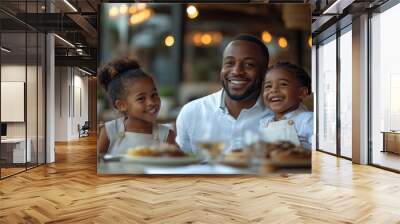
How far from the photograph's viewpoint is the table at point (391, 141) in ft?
20.6

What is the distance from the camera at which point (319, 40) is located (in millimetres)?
9492

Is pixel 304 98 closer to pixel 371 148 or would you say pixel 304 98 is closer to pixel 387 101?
pixel 387 101

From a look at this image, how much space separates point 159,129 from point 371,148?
240 inches

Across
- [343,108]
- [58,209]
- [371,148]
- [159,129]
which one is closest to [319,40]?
[343,108]

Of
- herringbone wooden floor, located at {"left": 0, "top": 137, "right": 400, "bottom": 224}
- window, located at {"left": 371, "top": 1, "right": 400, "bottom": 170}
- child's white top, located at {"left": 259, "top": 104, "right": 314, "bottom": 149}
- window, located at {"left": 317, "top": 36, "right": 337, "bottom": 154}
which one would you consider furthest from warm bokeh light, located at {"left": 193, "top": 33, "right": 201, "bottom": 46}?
window, located at {"left": 317, "top": 36, "right": 337, "bottom": 154}

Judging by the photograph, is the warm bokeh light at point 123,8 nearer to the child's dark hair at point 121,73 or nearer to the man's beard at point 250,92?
the child's dark hair at point 121,73

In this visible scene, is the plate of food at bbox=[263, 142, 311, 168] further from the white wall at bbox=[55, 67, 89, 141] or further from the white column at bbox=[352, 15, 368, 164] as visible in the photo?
the white wall at bbox=[55, 67, 89, 141]

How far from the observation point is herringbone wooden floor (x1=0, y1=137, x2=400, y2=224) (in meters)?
3.62

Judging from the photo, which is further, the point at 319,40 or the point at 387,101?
the point at 319,40

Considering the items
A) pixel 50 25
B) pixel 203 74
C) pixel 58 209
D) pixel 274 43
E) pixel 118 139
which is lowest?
pixel 58 209

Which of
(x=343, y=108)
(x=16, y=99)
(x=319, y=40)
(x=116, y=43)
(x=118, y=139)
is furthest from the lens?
(x=319, y=40)

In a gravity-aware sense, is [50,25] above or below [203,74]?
above

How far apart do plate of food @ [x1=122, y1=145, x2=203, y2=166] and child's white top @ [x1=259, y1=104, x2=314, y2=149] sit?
1.35 ft

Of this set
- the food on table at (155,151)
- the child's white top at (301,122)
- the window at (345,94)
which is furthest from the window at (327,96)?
the food on table at (155,151)
